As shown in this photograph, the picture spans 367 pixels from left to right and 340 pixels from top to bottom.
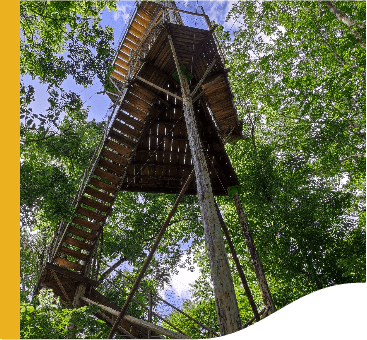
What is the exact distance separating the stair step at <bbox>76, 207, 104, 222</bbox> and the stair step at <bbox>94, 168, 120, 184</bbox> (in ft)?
3.13

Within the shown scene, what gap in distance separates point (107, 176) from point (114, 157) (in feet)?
1.80

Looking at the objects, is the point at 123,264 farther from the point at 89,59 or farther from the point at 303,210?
the point at 303,210

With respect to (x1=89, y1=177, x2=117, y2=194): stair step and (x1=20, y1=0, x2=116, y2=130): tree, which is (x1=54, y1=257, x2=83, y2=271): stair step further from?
(x1=20, y1=0, x2=116, y2=130): tree

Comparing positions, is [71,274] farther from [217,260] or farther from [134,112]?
[217,260]

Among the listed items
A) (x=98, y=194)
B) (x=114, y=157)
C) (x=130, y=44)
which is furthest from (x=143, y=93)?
(x=130, y=44)

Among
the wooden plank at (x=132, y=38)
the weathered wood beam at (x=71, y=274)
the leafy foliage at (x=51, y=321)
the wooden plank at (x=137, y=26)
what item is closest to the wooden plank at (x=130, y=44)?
the wooden plank at (x=132, y=38)

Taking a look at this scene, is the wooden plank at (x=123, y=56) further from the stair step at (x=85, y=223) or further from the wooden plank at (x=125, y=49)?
the stair step at (x=85, y=223)

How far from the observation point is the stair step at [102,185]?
734 centimetres

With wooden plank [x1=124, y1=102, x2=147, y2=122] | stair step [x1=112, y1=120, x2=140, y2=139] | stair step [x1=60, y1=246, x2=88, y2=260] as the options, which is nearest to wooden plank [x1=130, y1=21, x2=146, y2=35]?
wooden plank [x1=124, y1=102, x2=147, y2=122]

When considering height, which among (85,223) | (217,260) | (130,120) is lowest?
(217,260)

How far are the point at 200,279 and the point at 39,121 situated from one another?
7225mm

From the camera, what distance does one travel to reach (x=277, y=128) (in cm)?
389

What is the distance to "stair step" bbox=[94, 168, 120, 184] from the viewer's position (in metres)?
7.42

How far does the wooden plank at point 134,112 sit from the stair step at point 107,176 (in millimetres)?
1746
